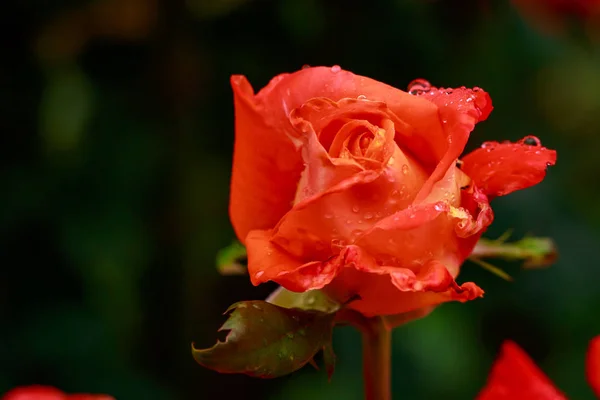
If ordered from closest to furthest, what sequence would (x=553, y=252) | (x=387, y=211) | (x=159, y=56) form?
(x=387, y=211) → (x=553, y=252) → (x=159, y=56)

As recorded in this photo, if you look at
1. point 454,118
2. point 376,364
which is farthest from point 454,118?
point 376,364

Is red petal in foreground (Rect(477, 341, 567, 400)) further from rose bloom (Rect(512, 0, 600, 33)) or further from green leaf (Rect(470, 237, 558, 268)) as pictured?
rose bloom (Rect(512, 0, 600, 33))

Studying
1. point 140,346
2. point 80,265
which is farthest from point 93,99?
point 140,346

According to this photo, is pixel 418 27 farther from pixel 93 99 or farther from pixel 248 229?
pixel 248 229

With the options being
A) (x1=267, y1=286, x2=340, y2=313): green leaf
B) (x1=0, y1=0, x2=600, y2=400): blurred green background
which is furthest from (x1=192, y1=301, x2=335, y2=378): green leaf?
(x1=0, y1=0, x2=600, y2=400): blurred green background

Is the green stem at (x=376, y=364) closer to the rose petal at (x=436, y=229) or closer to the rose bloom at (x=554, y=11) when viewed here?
the rose petal at (x=436, y=229)

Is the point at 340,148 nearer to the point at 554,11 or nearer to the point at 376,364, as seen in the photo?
the point at 376,364
